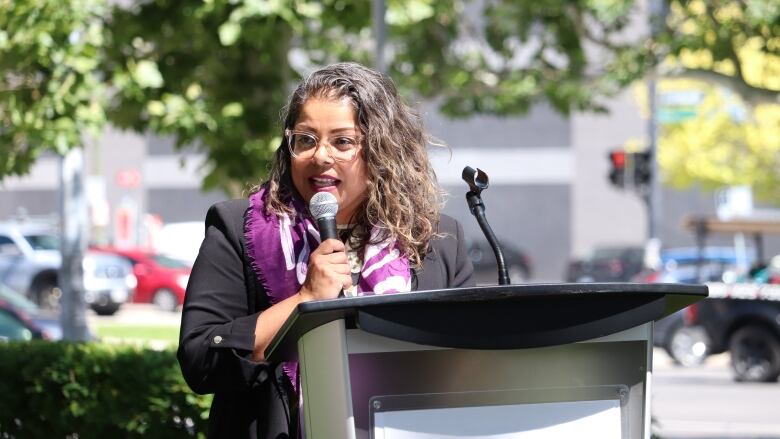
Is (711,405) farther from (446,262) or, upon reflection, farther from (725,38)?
(446,262)

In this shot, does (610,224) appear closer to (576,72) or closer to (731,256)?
(731,256)

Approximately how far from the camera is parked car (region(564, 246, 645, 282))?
3469 centimetres

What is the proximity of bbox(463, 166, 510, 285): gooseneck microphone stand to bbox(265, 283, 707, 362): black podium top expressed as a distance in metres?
0.27

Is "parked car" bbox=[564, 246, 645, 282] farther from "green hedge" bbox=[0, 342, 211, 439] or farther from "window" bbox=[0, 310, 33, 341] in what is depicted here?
"green hedge" bbox=[0, 342, 211, 439]

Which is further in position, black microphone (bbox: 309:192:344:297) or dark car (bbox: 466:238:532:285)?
dark car (bbox: 466:238:532:285)

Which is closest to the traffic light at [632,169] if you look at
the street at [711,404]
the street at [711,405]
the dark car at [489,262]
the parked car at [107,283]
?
the street at [711,404]

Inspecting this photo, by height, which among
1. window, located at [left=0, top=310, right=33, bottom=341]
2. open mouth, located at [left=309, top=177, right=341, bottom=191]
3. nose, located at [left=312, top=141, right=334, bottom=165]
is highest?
nose, located at [left=312, top=141, right=334, bottom=165]

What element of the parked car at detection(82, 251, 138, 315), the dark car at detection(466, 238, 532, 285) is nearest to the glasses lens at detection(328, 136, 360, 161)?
the parked car at detection(82, 251, 138, 315)

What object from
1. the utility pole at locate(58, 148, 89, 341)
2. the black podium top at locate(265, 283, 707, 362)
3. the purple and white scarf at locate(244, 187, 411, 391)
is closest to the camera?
the black podium top at locate(265, 283, 707, 362)

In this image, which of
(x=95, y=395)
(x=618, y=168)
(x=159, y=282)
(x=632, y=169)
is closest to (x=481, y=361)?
(x=95, y=395)

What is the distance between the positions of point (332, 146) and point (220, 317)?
0.38 meters

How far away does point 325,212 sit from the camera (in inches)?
96.3

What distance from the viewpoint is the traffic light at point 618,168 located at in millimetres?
22234

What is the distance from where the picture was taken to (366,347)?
2.23 m
